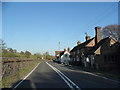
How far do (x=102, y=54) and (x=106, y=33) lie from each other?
2873cm

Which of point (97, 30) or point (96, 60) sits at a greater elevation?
point (97, 30)

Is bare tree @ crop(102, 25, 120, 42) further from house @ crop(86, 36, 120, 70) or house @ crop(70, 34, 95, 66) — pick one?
house @ crop(86, 36, 120, 70)

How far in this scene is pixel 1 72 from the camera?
17578 millimetres

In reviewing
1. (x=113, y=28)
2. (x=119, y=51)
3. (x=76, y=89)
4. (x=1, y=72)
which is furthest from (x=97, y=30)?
(x=76, y=89)

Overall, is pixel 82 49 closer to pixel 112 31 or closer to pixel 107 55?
pixel 112 31

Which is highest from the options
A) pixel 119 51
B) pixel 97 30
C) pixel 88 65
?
pixel 97 30

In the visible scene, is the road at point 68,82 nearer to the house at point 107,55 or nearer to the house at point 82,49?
the house at point 107,55

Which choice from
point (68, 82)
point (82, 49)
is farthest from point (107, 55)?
point (68, 82)

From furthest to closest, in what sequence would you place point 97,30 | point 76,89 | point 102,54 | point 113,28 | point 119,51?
point 113,28 → point 97,30 → point 102,54 → point 119,51 → point 76,89

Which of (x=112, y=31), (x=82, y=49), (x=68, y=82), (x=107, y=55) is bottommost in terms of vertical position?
(x=68, y=82)

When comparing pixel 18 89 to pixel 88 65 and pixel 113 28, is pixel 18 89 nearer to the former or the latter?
pixel 88 65

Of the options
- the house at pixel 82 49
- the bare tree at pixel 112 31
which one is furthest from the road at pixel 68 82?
the bare tree at pixel 112 31

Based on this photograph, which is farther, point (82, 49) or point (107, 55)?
point (82, 49)

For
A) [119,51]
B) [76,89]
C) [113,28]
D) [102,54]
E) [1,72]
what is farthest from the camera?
[113,28]
